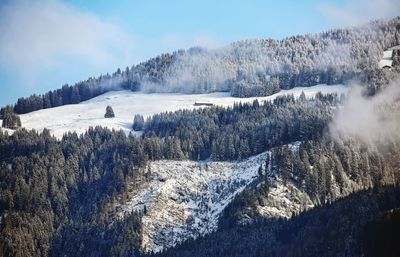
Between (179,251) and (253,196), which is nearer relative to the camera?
(179,251)

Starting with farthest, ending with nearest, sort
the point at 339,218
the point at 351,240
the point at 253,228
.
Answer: the point at 253,228 → the point at 339,218 → the point at 351,240

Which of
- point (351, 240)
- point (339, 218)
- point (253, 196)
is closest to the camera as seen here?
point (351, 240)

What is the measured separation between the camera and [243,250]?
173750 mm

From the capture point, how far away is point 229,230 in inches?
7480

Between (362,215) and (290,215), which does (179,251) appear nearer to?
(290,215)

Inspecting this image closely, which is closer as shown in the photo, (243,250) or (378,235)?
(378,235)

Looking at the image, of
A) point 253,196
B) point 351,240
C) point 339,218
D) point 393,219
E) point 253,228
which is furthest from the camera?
point 253,196

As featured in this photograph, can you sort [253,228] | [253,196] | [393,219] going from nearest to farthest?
[393,219]
[253,228]
[253,196]

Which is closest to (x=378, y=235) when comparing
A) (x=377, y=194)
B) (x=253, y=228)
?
(x=377, y=194)

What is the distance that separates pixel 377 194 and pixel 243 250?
3578 centimetres

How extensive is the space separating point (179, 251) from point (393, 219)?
203 feet

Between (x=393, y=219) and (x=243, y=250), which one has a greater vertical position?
(x=393, y=219)

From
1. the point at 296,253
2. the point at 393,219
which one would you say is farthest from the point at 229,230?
the point at 393,219

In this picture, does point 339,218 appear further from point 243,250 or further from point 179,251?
point 179,251
